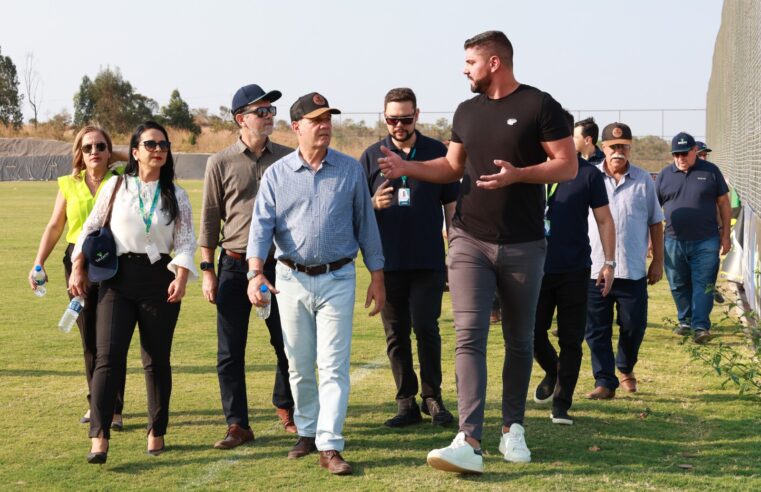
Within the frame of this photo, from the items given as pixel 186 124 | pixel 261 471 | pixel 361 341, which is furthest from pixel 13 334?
pixel 186 124

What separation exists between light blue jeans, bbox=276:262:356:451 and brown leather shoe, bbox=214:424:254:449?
56cm

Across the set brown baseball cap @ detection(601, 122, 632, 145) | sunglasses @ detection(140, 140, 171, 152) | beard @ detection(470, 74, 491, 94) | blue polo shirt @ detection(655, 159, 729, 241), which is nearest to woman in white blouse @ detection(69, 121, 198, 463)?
sunglasses @ detection(140, 140, 171, 152)

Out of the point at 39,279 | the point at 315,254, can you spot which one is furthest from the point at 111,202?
the point at 315,254

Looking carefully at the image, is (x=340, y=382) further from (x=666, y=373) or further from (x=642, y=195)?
(x=666, y=373)

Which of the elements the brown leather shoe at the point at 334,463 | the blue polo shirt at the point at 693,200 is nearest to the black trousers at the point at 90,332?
the brown leather shoe at the point at 334,463

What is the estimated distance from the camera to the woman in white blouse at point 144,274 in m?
5.95

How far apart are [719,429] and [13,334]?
7.01 metres

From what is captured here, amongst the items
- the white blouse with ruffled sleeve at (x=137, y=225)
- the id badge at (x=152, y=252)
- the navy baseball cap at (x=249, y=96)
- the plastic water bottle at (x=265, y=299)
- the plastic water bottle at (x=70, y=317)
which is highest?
the navy baseball cap at (x=249, y=96)

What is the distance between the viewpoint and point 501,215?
18.6ft

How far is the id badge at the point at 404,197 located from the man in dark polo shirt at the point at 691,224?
206 inches

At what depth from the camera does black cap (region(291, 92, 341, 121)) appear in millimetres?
5672

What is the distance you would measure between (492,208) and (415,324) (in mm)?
1415

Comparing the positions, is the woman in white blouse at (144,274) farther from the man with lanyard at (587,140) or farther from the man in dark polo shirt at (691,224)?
the man in dark polo shirt at (691,224)

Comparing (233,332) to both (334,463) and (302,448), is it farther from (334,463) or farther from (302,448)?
(334,463)
